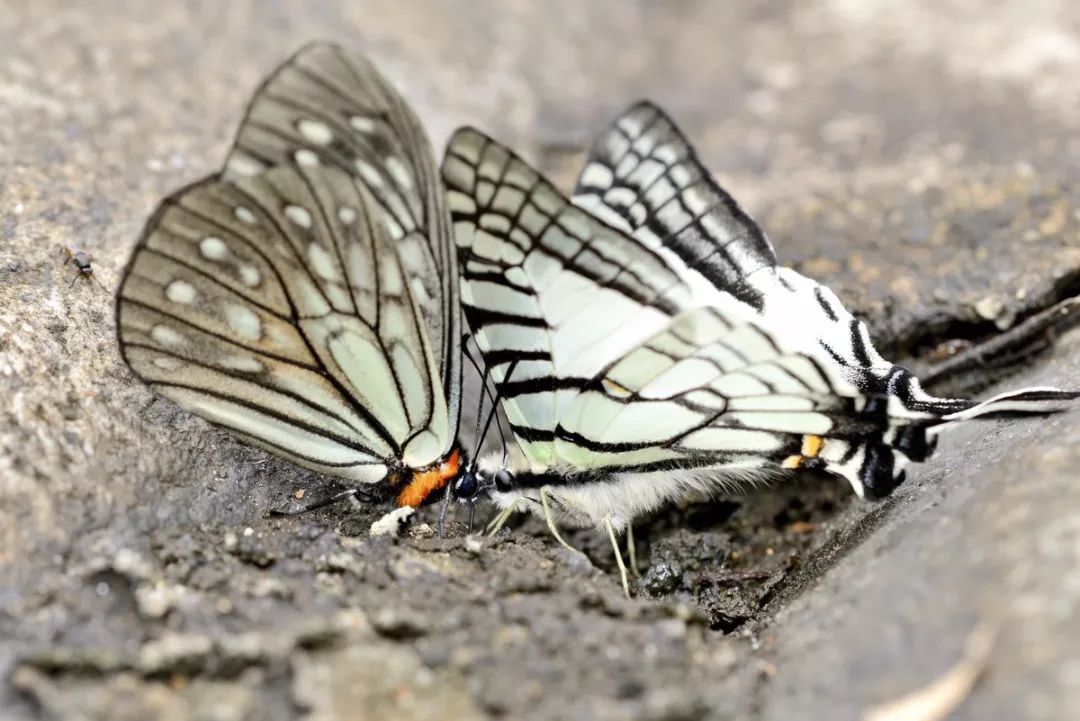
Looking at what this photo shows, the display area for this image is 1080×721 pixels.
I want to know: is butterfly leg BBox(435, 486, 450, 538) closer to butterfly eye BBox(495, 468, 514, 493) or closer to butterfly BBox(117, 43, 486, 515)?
butterfly BBox(117, 43, 486, 515)

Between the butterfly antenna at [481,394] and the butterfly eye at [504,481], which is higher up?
the butterfly antenna at [481,394]

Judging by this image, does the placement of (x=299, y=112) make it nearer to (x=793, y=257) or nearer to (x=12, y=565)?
(x=12, y=565)

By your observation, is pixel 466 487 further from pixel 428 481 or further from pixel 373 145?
pixel 373 145

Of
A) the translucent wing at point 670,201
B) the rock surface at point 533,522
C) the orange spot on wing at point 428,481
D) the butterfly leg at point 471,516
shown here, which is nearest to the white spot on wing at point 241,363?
the rock surface at point 533,522

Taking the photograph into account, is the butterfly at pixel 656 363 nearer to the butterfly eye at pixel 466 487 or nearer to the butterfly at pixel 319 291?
the butterfly eye at pixel 466 487

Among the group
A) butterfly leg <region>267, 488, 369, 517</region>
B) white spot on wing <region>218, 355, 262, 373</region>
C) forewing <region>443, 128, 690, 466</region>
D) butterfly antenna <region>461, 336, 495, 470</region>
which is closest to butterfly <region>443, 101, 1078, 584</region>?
forewing <region>443, 128, 690, 466</region>

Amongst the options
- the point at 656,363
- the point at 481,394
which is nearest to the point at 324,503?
the point at 481,394

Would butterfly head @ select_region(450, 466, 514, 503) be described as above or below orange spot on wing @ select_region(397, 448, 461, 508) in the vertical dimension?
below
